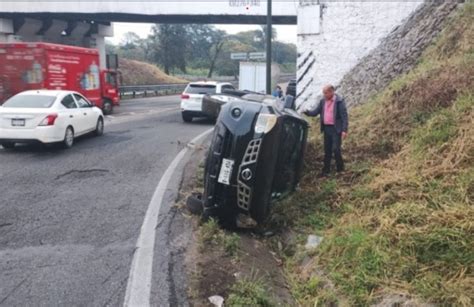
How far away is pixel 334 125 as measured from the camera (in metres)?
7.52

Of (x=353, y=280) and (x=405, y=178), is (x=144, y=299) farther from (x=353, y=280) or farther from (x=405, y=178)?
(x=405, y=178)

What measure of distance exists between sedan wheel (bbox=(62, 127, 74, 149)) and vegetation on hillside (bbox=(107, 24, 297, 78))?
67.3 m

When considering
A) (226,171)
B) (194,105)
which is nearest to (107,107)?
(194,105)

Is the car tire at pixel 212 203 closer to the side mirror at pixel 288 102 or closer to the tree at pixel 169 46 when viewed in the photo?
the side mirror at pixel 288 102

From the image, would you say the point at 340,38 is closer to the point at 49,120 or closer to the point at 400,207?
the point at 49,120

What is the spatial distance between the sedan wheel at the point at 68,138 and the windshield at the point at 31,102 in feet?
2.50

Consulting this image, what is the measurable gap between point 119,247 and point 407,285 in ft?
9.94

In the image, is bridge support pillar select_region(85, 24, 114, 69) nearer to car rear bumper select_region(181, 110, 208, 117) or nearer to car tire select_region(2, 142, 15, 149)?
car rear bumper select_region(181, 110, 208, 117)

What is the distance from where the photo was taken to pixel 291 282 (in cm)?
465

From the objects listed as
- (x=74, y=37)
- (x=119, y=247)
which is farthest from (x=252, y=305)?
(x=74, y=37)

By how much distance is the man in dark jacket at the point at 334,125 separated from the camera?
744 centimetres

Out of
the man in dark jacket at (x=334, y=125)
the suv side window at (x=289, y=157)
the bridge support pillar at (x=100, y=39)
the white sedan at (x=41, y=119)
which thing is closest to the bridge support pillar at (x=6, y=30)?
the bridge support pillar at (x=100, y=39)

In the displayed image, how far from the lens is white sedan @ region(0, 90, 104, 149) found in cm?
1073

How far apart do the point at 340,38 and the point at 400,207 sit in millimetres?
10817
